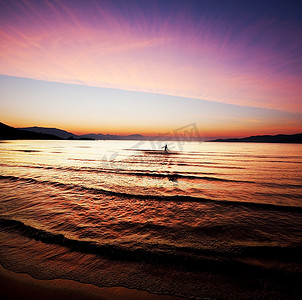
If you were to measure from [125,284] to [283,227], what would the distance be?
639cm

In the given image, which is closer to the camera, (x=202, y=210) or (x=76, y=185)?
(x=202, y=210)

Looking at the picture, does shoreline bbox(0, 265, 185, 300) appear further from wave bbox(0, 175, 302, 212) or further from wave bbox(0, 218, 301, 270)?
wave bbox(0, 175, 302, 212)

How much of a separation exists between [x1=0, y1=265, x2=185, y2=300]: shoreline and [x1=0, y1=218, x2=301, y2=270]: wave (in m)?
0.98

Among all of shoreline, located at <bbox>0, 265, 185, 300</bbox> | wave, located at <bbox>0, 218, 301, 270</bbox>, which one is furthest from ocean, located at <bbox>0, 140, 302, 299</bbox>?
shoreline, located at <bbox>0, 265, 185, 300</bbox>

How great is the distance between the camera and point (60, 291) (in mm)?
3129

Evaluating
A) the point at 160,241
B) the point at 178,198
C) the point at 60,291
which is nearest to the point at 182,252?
the point at 160,241

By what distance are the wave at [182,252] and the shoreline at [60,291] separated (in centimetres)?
98

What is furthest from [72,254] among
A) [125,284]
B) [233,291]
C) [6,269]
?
[233,291]

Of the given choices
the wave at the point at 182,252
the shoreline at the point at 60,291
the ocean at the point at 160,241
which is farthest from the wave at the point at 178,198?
the shoreline at the point at 60,291

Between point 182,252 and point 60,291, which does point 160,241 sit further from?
point 60,291

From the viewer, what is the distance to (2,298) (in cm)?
296

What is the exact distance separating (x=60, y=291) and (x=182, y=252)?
3066 millimetres

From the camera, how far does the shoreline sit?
303 cm

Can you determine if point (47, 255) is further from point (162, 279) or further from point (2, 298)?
point (162, 279)
